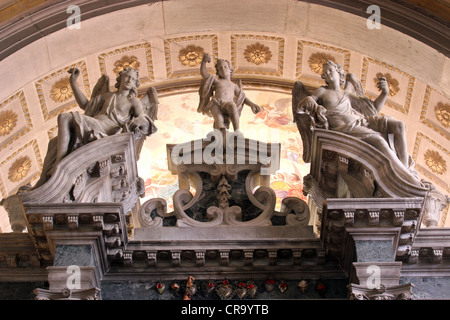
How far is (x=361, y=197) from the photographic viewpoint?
9859 millimetres

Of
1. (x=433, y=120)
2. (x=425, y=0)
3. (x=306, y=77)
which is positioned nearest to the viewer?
(x=425, y=0)

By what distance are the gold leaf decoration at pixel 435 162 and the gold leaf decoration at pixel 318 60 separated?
2.47 metres

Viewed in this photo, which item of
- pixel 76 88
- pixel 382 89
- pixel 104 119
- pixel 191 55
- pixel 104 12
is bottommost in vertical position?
pixel 104 119

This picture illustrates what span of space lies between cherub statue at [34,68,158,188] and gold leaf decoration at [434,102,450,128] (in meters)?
5.88

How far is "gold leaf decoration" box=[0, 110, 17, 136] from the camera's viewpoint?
1488cm

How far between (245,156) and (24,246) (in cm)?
309

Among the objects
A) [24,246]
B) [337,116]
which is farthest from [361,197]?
[24,246]

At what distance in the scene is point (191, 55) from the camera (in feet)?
53.0

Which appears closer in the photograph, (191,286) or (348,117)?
(191,286)

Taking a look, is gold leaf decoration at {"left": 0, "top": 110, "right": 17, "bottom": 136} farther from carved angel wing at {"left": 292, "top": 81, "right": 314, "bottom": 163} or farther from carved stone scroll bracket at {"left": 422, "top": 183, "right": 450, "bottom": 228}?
carved stone scroll bracket at {"left": 422, "top": 183, "right": 450, "bottom": 228}

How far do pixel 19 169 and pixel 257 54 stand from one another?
4988 mm

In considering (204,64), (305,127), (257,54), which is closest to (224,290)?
(305,127)

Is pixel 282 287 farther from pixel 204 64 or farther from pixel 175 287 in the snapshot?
pixel 204 64

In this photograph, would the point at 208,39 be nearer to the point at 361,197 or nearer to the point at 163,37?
the point at 163,37
